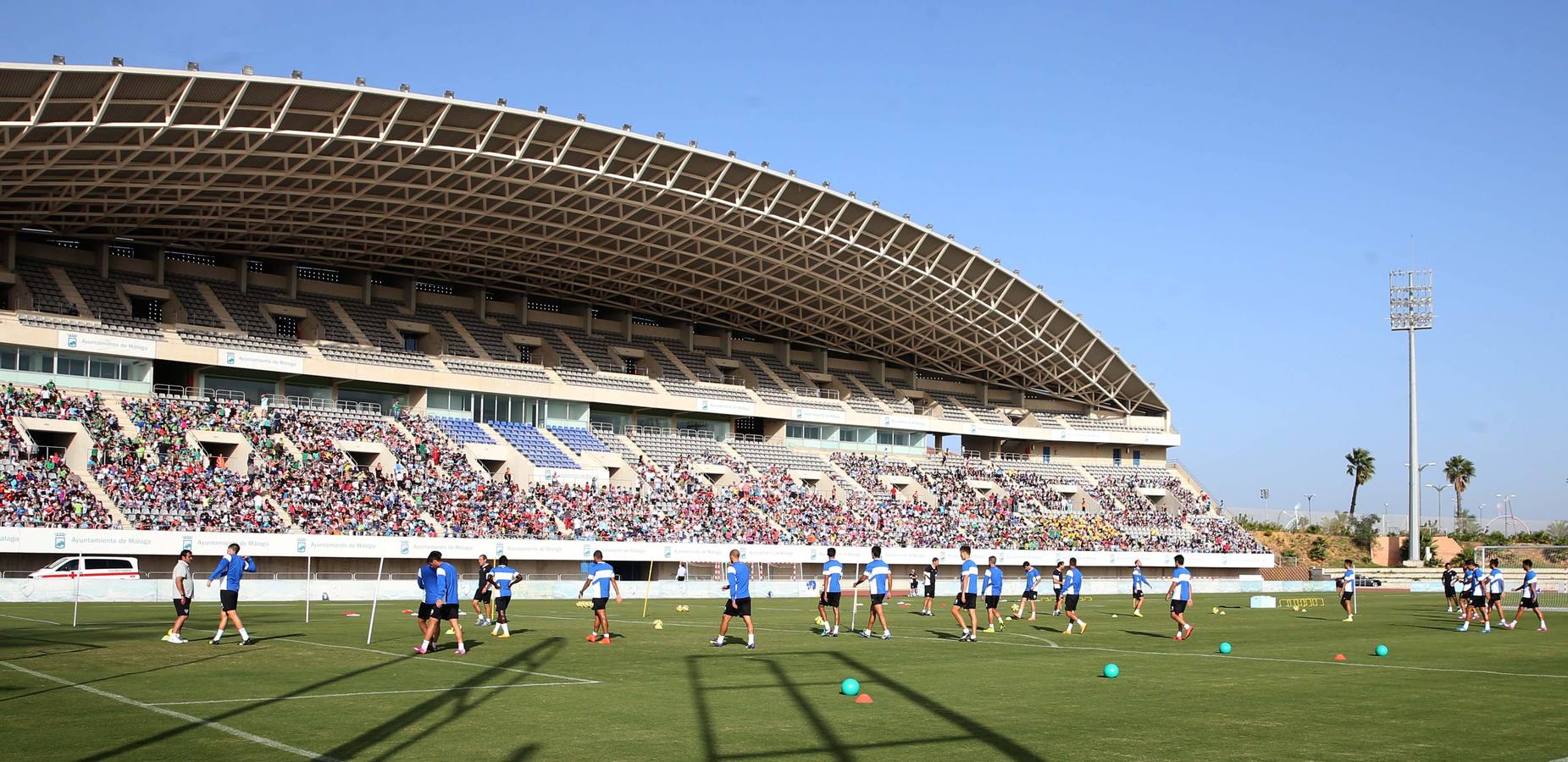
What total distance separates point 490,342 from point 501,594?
4357 centimetres

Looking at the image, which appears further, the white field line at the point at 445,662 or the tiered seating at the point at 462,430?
the tiered seating at the point at 462,430

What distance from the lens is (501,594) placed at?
1104 inches

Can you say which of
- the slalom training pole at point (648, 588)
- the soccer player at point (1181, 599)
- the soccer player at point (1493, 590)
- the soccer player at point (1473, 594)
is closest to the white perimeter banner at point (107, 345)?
the slalom training pole at point (648, 588)

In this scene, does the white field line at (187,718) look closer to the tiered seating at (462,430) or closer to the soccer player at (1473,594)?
the soccer player at (1473,594)

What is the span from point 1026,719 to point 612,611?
85.5 ft

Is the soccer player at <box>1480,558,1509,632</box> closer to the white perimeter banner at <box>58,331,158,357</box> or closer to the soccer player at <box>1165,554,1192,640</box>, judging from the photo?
the soccer player at <box>1165,554,1192,640</box>

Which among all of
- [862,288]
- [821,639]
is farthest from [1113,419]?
[821,639]

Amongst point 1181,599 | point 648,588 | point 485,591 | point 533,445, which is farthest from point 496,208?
point 1181,599

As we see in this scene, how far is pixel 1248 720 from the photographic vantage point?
14.9 metres

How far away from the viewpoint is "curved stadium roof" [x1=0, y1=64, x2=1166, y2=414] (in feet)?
152

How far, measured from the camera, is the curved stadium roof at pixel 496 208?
46375 mm

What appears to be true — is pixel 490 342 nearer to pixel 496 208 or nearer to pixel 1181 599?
pixel 496 208

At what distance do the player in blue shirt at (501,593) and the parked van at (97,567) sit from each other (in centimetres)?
1847

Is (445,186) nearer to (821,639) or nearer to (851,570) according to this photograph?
(851,570)
